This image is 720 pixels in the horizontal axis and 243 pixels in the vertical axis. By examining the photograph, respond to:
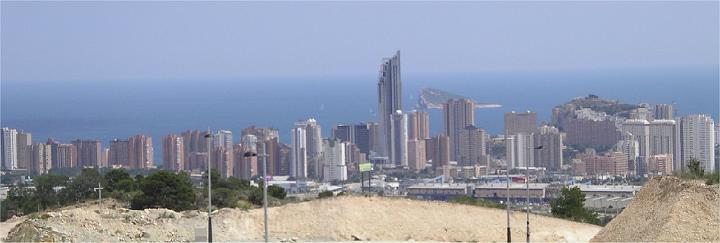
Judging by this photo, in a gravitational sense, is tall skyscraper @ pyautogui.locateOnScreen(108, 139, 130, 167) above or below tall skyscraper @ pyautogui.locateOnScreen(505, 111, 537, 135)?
below

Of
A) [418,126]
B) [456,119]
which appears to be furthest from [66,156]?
[456,119]

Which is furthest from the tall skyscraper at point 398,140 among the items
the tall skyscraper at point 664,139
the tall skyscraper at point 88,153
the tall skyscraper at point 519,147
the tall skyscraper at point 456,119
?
the tall skyscraper at point 88,153

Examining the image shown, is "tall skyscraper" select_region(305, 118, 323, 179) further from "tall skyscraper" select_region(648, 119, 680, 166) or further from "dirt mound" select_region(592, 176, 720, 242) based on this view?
"dirt mound" select_region(592, 176, 720, 242)

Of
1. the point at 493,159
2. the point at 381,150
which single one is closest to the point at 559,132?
the point at 493,159

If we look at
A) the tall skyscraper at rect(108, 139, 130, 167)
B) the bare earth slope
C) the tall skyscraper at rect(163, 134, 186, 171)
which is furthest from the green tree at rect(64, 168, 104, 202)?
the tall skyscraper at rect(108, 139, 130, 167)

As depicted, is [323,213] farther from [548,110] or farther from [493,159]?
[548,110]

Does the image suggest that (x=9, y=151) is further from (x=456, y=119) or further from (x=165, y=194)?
(x=165, y=194)
